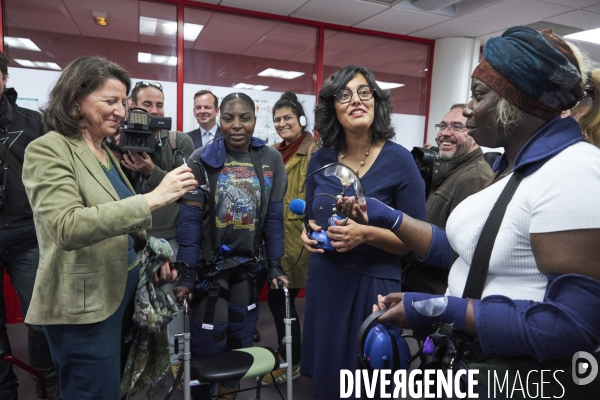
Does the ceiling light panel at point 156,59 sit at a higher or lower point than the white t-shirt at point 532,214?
higher

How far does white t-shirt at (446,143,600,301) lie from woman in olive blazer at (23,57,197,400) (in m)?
0.94

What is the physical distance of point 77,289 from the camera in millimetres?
1261

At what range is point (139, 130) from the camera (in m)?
1.64

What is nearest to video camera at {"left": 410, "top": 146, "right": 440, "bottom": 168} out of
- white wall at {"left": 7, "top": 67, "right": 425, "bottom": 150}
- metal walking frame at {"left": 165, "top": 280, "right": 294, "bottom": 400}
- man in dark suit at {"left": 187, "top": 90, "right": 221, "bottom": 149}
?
white wall at {"left": 7, "top": 67, "right": 425, "bottom": 150}

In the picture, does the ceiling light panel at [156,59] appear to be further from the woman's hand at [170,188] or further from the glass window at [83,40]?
the woman's hand at [170,188]

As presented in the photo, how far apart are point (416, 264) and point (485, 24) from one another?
338 centimetres

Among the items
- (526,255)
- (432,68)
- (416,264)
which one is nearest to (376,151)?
(416,264)

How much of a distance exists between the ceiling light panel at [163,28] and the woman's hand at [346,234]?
3178 mm

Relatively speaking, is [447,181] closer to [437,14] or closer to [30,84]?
[437,14]

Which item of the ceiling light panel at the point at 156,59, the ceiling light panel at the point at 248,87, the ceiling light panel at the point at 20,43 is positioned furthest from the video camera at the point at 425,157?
the ceiling light panel at the point at 20,43

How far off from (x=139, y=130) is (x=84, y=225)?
24.2 inches

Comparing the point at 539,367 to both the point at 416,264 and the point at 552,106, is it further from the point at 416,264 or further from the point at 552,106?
the point at 416,264

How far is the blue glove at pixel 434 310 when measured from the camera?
0.87 m

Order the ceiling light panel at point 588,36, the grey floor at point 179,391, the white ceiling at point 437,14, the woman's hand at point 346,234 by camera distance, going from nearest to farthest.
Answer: the woman's hand at point 346,234, the grey floor at point 179,391, the white ceiling at point 437,14, the ceiling light panel at point 588,36
